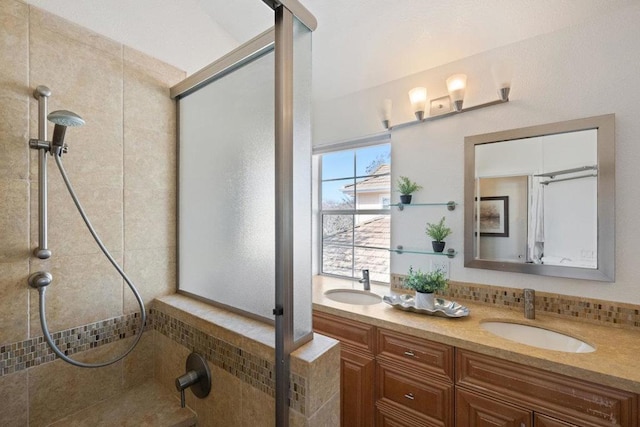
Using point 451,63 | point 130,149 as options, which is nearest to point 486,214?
point 451,63

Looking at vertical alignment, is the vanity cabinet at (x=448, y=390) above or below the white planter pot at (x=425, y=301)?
below

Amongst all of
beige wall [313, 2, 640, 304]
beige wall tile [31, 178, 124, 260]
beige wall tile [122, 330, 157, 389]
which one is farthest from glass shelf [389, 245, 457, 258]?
beige wall tile [31, 178, 124, 260]

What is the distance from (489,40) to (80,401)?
9.55 feet

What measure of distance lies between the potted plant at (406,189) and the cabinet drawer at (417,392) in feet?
3.63

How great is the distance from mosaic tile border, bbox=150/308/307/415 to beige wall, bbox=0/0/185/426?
0.99 feet

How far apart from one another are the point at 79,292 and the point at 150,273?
0.29m

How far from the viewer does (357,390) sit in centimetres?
161

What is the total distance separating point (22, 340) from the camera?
1.08 m

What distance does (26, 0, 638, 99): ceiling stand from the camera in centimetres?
136

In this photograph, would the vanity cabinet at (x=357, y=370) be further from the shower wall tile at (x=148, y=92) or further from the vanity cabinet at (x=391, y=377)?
the shower wall tile at (x=148, y=92)

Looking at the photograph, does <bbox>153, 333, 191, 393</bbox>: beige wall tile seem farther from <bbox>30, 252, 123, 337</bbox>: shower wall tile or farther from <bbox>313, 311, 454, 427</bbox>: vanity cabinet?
<bbox>313, 311, 454, 427</bbox>: vanity cabinet

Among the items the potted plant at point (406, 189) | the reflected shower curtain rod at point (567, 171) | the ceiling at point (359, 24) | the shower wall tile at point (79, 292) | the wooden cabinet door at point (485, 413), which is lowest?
the wooden cabinet door at point (485, 413)

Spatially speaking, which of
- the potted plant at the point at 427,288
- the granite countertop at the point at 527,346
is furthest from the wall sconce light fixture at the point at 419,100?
the granite countertop at the point at 527,346

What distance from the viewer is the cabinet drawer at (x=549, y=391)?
0.96 metres
